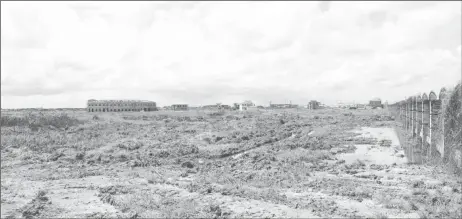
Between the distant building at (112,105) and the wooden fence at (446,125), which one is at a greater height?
the distant building at (112,105)

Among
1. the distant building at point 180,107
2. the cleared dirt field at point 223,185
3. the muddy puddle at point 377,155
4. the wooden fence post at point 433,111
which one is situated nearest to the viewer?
the cleared dirt field at point 223,185

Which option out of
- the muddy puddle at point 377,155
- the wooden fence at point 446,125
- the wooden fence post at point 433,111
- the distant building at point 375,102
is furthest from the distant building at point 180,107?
the wooden fence post at point 433,111

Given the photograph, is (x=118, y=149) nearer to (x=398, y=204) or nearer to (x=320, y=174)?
(x=320, y=174)

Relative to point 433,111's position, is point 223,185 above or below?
below

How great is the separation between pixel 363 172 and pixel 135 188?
318 inches

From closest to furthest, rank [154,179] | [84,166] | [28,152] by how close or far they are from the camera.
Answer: [154,179]
[84,166]
[28,152]

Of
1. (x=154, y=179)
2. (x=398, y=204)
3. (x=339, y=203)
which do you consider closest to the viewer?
(x=398, y=204)

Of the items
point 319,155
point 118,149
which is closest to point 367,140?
point 319,155

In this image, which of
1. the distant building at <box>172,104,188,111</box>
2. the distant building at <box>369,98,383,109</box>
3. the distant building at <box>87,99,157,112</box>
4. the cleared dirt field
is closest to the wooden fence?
the cleared dirt field

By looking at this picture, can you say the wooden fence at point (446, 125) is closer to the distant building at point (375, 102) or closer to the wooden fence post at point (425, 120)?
the wooden fence post at point (425, 120)

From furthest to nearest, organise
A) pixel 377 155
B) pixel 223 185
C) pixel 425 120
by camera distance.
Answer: pixel 377 155
pixel 425 120
pixel 223 185

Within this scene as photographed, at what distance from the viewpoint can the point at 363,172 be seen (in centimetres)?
1235

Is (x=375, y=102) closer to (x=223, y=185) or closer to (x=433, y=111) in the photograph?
(x=433, y=111)

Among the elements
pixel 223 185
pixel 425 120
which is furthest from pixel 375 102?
pixel 223 185
